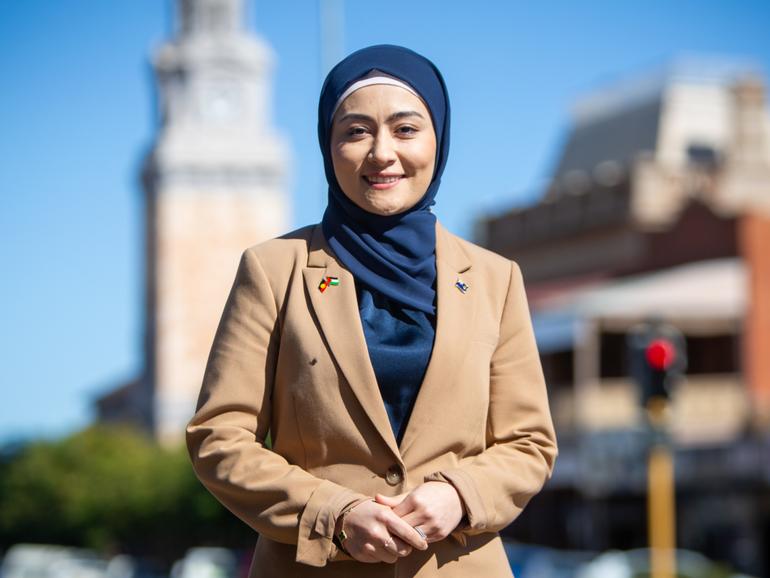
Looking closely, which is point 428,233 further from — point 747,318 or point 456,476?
point 747,318

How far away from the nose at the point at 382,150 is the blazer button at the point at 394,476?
70 centimetres

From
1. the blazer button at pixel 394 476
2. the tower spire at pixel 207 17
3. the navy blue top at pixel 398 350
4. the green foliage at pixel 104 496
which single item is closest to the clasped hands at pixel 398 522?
the blazer button at pixel 394 476

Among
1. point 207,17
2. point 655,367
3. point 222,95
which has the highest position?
point 207,17

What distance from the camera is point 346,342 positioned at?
13.5ft

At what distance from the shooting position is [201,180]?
10331cm

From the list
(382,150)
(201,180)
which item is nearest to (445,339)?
(382,150)

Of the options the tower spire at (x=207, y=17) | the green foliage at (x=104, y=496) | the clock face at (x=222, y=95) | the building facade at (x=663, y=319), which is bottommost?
the green foliage at (x=104, y=496)

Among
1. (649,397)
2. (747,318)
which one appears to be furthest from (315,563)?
(747,318)

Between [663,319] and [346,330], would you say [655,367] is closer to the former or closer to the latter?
[663,319]

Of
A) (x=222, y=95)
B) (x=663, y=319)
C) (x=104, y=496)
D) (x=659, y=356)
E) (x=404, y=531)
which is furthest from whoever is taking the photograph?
(x=222, y=95)

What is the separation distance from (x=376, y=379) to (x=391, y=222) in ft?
1.33

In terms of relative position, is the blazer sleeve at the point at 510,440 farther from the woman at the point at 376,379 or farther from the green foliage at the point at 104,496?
the green foliage at the point at 104,496

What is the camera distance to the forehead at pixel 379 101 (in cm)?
421

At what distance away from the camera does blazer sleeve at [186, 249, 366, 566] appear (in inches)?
157
